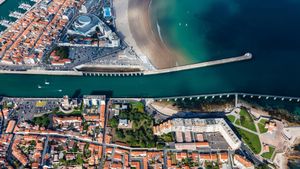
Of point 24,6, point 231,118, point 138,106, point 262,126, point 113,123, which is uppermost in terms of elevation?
point 24,6

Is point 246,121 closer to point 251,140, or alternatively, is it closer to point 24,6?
point 251,140

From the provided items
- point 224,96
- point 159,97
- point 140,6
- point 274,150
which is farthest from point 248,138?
point 140,6

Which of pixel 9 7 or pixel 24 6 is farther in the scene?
pixel 9 7

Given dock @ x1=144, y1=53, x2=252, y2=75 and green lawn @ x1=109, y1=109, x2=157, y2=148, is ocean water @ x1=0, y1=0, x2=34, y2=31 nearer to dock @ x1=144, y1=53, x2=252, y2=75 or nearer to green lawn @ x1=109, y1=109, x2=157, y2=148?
dock @ x1=144, y1=53, x2=252, y2=75

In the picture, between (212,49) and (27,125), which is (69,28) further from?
(212,49)

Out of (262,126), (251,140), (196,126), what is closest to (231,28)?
(262,126)

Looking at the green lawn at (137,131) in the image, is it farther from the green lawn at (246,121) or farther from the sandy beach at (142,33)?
the green lawn at (246,121)
